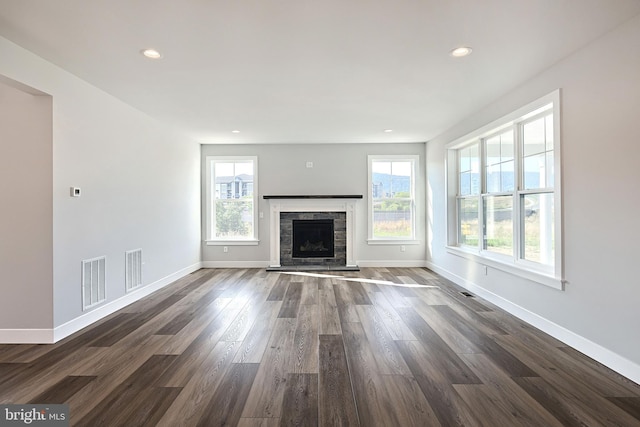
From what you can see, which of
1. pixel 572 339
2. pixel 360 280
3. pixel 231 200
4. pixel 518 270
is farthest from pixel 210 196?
pixel 572 339

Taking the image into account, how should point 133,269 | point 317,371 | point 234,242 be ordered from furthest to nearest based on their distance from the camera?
→ point 234,242 < point 133,269 < point 317,371

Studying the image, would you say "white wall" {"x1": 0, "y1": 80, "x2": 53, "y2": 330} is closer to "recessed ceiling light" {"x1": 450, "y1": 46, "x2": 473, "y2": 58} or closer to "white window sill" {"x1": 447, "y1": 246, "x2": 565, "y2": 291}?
"recessed ceiling light" {"x1": 450, "y1": 46, "x2": 473, "y2": 58}

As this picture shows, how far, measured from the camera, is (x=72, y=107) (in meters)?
3.18

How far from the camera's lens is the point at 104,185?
3.62 meters

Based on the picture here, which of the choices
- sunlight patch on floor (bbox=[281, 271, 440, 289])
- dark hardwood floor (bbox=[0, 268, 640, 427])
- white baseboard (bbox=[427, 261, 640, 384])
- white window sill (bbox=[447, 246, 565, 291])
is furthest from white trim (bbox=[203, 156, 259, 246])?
white baseboard (bbox=[427, 261, 640, 384])

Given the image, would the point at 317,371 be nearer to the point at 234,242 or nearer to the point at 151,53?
the point at 151,53

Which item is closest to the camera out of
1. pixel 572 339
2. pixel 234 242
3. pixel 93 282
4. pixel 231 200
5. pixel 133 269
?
pixel 572 339

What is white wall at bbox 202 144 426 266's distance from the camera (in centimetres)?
655

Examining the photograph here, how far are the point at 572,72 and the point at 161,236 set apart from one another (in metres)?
5.35

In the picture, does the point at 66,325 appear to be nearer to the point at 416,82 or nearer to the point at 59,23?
the point at 59,23

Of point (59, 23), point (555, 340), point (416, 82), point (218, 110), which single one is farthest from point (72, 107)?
point (555, 340)

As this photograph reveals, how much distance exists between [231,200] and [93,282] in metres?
3.40

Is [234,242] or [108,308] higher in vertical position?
[234,242]

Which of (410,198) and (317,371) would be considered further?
(410,198)
